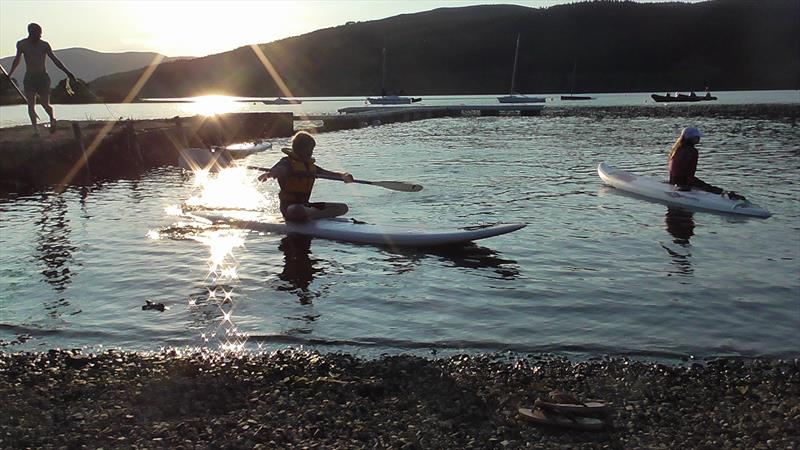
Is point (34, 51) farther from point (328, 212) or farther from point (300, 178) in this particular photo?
point (328, 212)

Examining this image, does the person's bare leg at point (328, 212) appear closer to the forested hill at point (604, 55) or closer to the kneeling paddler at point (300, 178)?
the kneeling paddler at point (300, 178)

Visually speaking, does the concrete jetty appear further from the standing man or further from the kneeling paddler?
the kneeling paddler

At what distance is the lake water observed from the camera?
8219mm

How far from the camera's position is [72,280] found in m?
10.8

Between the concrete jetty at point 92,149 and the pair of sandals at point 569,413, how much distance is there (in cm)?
2040

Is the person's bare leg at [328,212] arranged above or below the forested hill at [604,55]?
below

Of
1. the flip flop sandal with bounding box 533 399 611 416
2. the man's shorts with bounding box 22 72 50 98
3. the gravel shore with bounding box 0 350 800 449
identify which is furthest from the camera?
the man's shorts with bounding box 22 72 50 98

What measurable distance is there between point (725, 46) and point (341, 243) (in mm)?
200787

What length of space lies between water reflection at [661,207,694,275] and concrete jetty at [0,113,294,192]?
62.7 ft

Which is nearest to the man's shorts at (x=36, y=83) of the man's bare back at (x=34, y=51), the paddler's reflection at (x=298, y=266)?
the man's bare back at (x=34, y=51)

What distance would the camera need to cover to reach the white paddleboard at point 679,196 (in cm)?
1546

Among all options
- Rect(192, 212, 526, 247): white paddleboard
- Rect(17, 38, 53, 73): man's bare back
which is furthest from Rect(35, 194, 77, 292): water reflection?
Rect(17, 38, 53, 73): man's bare back

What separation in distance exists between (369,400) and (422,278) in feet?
15.3

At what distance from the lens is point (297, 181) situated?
1328 centimetres
